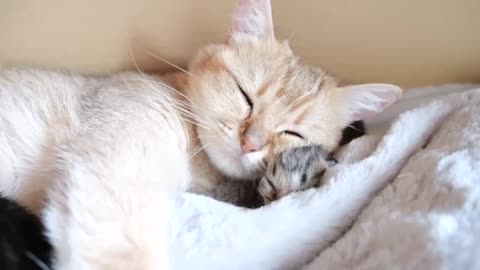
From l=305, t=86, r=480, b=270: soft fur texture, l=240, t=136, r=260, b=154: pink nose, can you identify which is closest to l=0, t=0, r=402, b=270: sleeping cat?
l=240, t=136, r=260, b=154: pink nose

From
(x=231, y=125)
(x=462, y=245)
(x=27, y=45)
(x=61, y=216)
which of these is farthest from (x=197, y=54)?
(x=462, y=245)

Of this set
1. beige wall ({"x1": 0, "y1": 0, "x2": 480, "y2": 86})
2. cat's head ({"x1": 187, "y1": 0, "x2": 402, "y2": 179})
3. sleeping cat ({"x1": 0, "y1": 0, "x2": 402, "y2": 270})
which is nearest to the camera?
sleeping cat ({"x1": 0, "y1": 0, "x2": 402, "y2": 270})

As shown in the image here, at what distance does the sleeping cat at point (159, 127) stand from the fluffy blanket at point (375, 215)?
39mm

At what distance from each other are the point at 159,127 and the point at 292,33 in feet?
1.64

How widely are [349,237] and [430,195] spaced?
0.53ft

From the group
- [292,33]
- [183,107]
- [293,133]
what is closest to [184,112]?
[183,107]

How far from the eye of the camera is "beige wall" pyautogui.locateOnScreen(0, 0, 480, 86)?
4.06 feet

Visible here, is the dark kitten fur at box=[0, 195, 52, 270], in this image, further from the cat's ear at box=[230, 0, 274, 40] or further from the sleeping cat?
the cat's ear at box=[230, 0, 274, 40]

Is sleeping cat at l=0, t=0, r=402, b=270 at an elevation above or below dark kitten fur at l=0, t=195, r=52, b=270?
above

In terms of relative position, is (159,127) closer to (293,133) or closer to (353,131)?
(293,133)

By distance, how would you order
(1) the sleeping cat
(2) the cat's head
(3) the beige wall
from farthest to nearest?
(3) the beige wall → (2) the cat's head → (1) the sleeping cat

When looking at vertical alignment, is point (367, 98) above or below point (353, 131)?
above

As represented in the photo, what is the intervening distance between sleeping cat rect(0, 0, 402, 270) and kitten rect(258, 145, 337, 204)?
0.03 metres

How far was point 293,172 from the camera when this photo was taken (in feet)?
3.42
